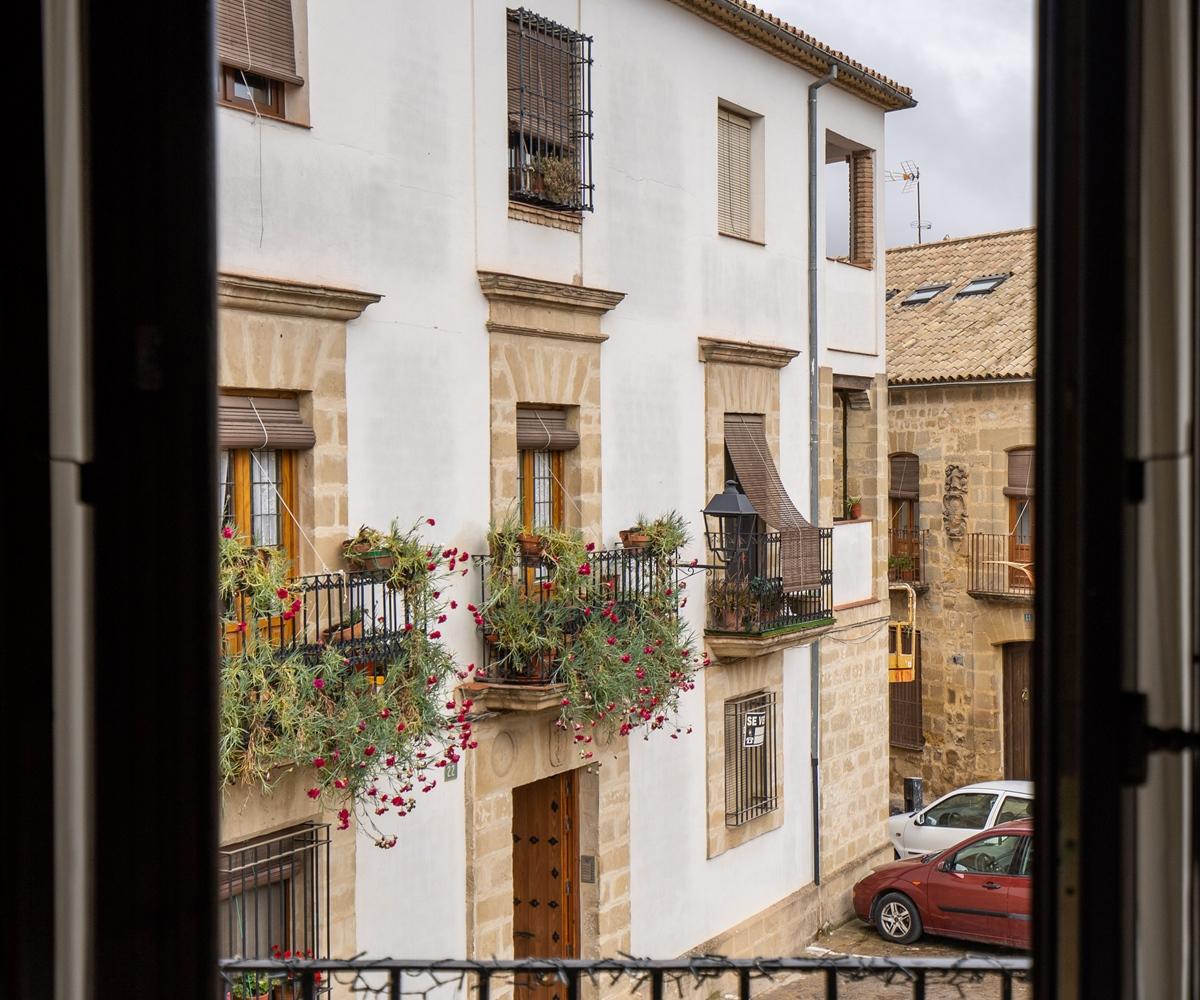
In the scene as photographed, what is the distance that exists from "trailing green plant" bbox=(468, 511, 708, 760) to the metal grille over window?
1561mm

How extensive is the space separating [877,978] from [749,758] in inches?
104

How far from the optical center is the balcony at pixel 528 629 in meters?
7.41

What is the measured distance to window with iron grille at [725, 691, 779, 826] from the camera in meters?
10.0

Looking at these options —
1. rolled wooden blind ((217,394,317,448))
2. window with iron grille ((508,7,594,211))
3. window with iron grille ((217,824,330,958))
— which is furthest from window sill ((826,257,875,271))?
window with iron grille ((217,824,330,958))

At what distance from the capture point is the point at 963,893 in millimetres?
9922

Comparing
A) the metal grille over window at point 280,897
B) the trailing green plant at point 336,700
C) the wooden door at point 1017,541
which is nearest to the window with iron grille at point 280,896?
the metal grille over window at point 280,897

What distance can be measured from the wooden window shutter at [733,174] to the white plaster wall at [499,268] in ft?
0.59

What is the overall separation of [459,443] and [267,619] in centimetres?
183

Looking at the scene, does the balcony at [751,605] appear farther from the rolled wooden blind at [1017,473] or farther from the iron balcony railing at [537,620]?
the rolled wooden blind at [1017,473]

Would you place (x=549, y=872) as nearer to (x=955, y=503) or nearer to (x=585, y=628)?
(x=585, y=628)

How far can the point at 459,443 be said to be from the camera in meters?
7.44

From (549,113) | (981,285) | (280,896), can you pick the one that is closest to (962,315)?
(981,285)
